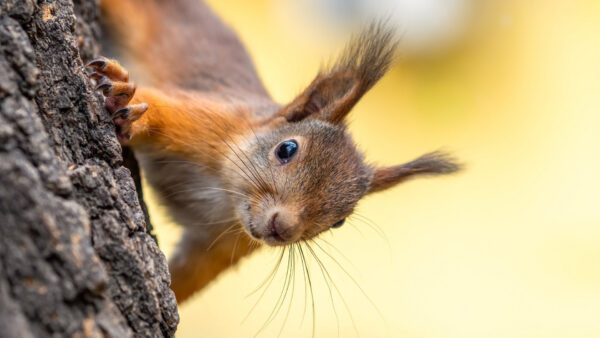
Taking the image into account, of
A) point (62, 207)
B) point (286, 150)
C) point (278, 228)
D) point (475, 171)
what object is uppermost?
point (475, 171)

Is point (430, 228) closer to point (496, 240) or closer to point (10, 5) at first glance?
point (496, 240)

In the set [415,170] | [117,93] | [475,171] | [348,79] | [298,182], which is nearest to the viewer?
[117,93]

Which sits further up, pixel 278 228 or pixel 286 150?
pixel 286 150

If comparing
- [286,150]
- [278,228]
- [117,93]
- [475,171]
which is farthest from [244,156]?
[475,171]

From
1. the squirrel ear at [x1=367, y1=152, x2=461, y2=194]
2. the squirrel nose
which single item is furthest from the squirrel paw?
the squirrel ear at [x1=367, y1=152, x2=461, y2=194]

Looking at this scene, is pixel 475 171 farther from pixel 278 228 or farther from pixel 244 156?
pixel 278 228

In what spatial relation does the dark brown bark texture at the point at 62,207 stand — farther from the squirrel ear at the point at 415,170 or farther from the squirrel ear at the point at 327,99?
the squirrel ear at the point at 415,170

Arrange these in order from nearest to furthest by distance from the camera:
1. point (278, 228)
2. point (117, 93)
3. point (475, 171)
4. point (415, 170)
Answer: point (117, 93) < point (278, 228) < point (415, 170) < point (475, 171)
